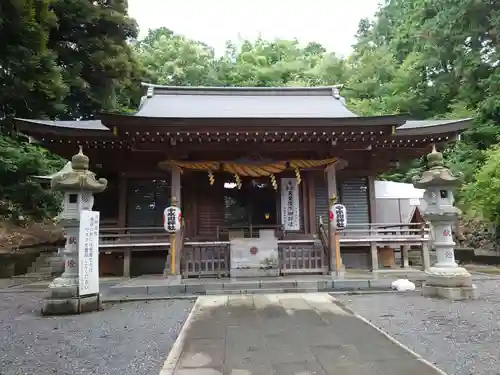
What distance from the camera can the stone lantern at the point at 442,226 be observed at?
6.57 m

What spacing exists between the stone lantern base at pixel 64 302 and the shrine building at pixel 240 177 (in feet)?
9.36

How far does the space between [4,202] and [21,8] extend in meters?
6.95

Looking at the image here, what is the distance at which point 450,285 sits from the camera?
21.3ft

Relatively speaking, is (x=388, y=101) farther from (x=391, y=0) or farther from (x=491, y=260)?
(x=391, y=0)

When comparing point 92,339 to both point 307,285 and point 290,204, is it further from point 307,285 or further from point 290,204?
point 290,204

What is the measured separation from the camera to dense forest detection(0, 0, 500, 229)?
440 inches

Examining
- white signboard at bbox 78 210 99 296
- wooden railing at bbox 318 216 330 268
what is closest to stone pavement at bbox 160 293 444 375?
white signboard at bbox 78 210 99 296

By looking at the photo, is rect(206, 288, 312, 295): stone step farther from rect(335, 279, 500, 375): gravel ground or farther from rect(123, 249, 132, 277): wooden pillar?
rect(123, 249, 132, 277): wooden pillar

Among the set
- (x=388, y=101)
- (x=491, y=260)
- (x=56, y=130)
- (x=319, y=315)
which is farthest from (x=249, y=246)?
(x=388, y=101)

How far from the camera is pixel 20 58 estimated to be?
10.5 meters

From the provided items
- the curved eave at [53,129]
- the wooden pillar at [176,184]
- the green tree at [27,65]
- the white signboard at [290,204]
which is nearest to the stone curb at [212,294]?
the wooden pillar at [176,184]

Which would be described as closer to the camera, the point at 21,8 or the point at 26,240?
the point at 21,8

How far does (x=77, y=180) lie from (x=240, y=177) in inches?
201

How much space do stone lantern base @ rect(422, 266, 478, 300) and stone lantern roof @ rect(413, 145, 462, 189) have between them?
1.56 meters
